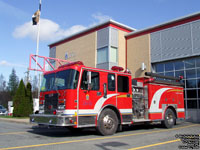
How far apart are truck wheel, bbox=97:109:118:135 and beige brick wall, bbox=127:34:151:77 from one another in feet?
40.0

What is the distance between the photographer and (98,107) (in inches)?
375

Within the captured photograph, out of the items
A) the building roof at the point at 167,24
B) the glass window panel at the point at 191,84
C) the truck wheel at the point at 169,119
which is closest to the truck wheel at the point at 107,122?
the truck wheel at the point at 169,119

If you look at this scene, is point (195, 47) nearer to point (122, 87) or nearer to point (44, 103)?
point (122, 87)

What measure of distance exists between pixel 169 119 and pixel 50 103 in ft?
23.5

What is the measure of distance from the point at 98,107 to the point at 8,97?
80.6 m

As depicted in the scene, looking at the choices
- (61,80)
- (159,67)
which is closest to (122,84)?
(61,80)

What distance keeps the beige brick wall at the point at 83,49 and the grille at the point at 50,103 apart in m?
15.3

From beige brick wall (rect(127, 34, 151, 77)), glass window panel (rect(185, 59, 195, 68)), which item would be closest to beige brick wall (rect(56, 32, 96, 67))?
beige brick wall (rect(127, 34, 151, 77))

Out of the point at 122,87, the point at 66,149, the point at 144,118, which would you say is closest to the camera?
the point at 66,149

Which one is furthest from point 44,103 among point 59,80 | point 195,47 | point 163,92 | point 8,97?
point 8,97

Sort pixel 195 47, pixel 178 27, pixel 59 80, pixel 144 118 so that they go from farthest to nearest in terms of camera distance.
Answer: pixel 178 27
pixel 195 47
pixel 144 118
pixel 59 80

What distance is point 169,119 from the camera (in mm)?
12984

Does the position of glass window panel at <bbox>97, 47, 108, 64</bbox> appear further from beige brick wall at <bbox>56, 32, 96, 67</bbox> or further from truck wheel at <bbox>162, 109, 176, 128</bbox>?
truck wheel at <bbox>162, 109, 176, 128</bbox>

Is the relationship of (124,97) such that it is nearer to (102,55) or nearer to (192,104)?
(192,104)
